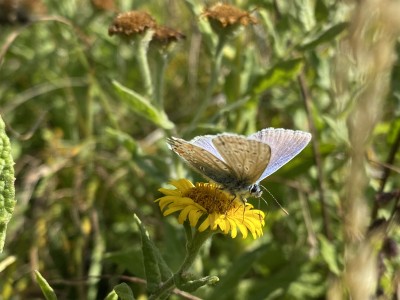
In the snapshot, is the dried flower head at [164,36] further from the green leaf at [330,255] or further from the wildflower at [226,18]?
the green leaf at [330,255]

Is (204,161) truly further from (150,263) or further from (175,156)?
(175,156)

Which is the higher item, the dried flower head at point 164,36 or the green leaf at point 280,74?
the dried flower head at point 164,36

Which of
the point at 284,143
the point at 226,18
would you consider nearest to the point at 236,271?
the point at 284,143

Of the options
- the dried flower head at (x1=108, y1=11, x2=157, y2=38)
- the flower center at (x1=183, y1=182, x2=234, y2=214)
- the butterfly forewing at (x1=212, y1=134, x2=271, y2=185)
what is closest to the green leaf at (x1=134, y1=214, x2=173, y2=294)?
the flower center at (x1=183, y1=182, x2=234, y2=214)

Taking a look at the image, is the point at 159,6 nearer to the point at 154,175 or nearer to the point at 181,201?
the point at 154,175

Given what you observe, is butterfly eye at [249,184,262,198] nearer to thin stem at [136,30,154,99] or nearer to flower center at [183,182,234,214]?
flower center at [183,182,234,214]

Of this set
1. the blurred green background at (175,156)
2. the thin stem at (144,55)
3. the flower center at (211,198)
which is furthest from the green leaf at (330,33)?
the flower center at (211,198)

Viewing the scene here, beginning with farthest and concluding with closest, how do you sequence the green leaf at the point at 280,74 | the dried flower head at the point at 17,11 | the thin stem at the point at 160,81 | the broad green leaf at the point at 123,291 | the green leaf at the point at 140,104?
1. the dried flower head at the point at 17,11
2. the green leaf at the point at 280,74
3. the thin stem at the point at 160,81
4. the green leaf at the point at 140,104
5. the broad green leaf at the point at 123,291
